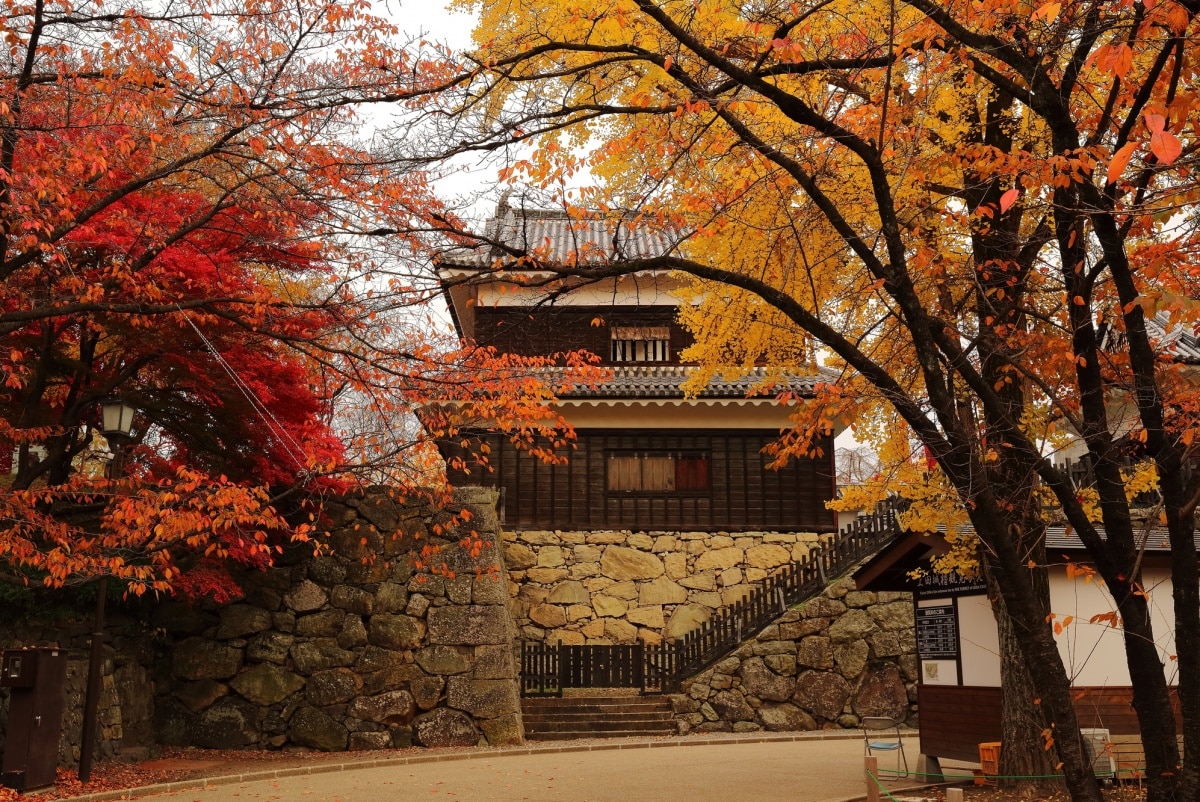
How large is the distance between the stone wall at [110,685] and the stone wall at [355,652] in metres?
0.65

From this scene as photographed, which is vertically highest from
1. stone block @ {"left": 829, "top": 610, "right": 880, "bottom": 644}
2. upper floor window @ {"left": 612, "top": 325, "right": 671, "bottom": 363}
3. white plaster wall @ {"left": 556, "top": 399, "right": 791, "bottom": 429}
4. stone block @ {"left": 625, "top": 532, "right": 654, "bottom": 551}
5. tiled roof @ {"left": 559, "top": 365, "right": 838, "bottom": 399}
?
upper floor window @ {"left": 612, "top": 325, "right": 671, "bottom": 363}

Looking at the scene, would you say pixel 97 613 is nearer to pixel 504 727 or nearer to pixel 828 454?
pixel 504 727

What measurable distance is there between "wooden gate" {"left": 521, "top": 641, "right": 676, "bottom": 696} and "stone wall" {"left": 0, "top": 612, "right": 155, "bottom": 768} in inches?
252

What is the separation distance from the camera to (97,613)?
37.9 ft

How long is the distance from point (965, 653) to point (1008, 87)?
666 centimetres

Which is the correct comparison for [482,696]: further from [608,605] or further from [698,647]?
[608,605]

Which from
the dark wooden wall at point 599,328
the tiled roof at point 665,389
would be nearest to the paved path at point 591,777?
the tiled roof at point 665,389

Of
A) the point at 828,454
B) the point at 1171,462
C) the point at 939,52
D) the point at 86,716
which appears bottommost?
the point at 86,716

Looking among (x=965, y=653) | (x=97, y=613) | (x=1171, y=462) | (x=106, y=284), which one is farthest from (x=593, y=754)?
(x=1171, y=462)

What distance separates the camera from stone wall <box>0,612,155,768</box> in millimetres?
12133

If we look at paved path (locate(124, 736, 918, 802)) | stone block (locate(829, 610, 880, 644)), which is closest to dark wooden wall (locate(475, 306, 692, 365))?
stone block (locate(829, 610, 880, 644))

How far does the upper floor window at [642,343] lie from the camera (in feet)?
76.1

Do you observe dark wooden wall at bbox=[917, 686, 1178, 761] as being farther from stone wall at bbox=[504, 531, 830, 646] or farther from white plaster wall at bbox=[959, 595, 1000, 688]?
Answer: stone wall at bbox=[504, 531, 830, 646]

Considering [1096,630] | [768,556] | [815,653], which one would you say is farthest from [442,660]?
[1096,630]
